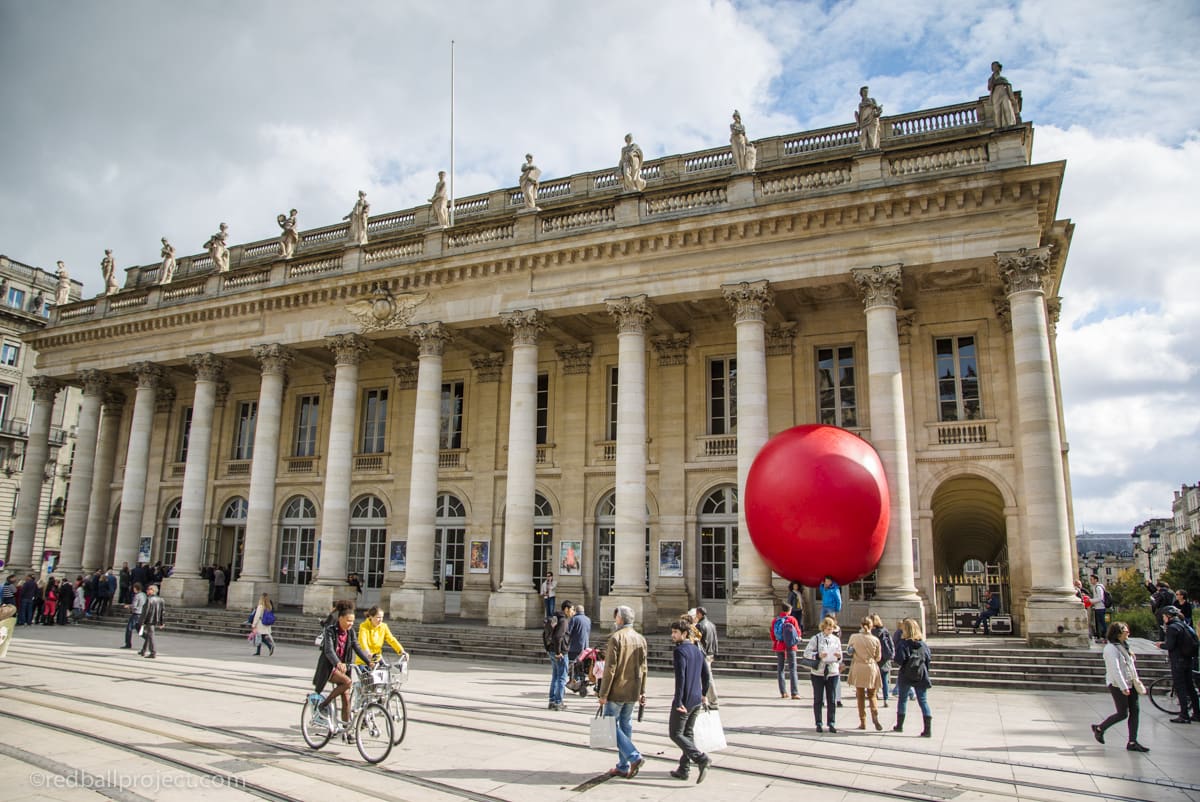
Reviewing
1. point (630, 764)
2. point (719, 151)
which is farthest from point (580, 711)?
point (719, 151)

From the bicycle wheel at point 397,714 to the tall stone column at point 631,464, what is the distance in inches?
447

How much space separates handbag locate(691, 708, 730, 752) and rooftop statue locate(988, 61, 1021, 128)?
16557 mm

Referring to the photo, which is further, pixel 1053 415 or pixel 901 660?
pixel 1053 415

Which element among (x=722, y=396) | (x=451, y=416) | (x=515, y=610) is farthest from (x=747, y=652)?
(x=451, y=416)

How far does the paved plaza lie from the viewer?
773cm

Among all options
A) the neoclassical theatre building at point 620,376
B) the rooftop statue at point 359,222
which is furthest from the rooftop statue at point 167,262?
the rooftop statue at point 359,222


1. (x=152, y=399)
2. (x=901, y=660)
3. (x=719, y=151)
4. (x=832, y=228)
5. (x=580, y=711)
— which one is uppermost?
(x=719, y=151)

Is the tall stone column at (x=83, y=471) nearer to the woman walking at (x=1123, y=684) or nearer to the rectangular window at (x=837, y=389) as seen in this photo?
the rectangular window at (x=837, y=389)

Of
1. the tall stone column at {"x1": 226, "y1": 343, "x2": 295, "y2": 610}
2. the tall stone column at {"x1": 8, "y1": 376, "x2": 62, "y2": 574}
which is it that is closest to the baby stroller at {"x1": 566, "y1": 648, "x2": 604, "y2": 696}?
the tall stone column at {"x1": 226, "y1": 343, "x2": 295, "y2": 610}

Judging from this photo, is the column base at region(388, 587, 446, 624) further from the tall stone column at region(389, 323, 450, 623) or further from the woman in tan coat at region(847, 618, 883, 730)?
the woman in tan coat at region(847, 618, 883, 730)

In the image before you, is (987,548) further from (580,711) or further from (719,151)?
(580,711)

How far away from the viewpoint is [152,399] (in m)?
29.6

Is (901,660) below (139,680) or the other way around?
the other way around

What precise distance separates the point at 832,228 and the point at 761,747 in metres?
13.8
